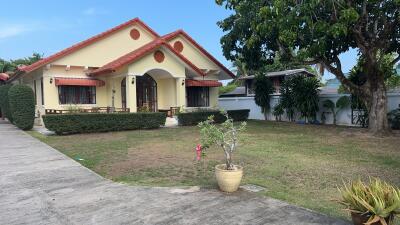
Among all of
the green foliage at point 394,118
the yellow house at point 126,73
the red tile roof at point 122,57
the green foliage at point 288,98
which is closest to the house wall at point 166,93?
the yellow house at point 126,73

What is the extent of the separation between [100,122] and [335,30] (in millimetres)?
11241

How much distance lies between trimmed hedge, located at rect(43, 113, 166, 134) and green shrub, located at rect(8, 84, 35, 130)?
9.52 ft

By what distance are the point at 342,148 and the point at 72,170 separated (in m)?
8.54

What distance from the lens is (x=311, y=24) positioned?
13719mm

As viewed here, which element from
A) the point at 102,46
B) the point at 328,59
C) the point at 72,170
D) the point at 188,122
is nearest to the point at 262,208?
the point at 72,170

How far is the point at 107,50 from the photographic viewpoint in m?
22.4

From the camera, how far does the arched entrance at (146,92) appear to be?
77.4 feet

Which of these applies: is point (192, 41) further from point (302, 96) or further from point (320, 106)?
point (320, 106)

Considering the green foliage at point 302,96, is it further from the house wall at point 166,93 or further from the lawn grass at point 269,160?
the house wall at point 166,93

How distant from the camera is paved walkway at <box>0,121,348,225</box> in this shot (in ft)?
17.4

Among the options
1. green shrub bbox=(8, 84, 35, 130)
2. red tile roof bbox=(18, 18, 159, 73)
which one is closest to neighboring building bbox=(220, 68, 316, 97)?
red tile roof bbox=(18, 18, 159, 73)

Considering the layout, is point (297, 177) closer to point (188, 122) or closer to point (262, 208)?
point (262, 208)

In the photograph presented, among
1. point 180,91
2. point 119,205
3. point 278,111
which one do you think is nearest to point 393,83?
point 278,111

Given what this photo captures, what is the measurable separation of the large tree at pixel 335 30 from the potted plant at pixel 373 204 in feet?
30.2
